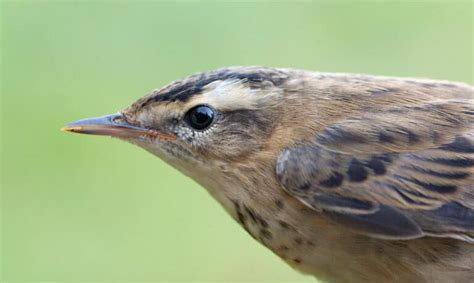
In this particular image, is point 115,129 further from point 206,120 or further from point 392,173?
point 392,173

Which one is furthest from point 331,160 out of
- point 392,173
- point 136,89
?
point 136,89

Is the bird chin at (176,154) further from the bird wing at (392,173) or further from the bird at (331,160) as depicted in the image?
the bird wing at (392,173)

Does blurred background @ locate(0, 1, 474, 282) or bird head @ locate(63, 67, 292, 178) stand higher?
blurred background @ locate(0, 1, 474, 282)

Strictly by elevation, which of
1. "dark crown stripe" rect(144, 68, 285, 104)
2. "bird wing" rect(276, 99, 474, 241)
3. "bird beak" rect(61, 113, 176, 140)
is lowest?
"bird wing" rect(276, 99, 474, 241)

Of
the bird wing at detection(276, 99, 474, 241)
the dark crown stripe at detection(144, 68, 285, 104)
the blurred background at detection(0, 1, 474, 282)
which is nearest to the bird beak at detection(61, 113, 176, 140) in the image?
the dark crown stripe at detection(144, 68, 285, 104)

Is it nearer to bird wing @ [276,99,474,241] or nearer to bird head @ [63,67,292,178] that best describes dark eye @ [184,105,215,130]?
bird head @ [63,67,292,178]

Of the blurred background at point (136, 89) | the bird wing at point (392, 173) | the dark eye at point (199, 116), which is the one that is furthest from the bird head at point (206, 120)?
the blurred background at point (136, 89)
